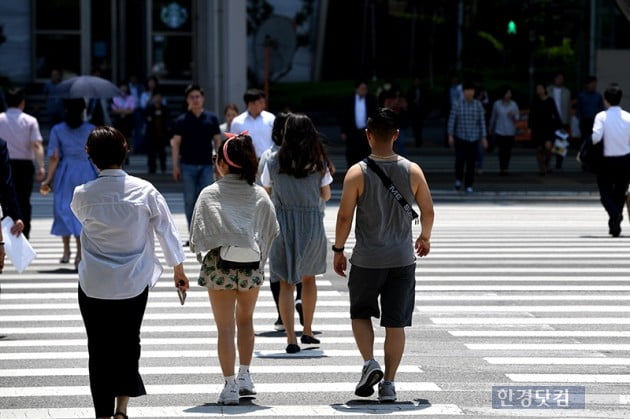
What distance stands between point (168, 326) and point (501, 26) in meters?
50.7

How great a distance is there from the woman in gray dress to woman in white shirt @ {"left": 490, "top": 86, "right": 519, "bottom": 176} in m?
19.9

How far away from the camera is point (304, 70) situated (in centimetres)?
6088

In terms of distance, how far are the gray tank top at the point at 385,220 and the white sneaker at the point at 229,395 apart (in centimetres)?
108

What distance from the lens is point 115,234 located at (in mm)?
7855

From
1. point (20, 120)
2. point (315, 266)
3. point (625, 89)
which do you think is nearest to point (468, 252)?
point (20, 120)

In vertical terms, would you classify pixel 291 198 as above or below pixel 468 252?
above

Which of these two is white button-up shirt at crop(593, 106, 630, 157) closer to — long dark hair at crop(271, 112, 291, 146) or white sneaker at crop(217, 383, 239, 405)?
long dark hair at crop(271, 112, 291, 146)

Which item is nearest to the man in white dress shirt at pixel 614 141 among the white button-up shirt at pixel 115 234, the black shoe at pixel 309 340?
the black shoe at pixel 309 340

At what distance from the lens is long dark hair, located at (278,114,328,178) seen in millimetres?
10711

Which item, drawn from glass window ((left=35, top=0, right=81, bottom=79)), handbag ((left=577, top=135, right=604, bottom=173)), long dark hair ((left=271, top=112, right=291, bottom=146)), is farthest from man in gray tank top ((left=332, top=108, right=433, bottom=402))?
glass window ((left=35, top=0, right=81, bottom=79))

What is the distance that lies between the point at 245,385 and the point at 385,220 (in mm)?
1319

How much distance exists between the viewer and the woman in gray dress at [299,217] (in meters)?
10.8

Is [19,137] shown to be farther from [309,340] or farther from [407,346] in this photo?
[407,346]

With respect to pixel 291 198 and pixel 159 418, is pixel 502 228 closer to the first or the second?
pixel 291 198
